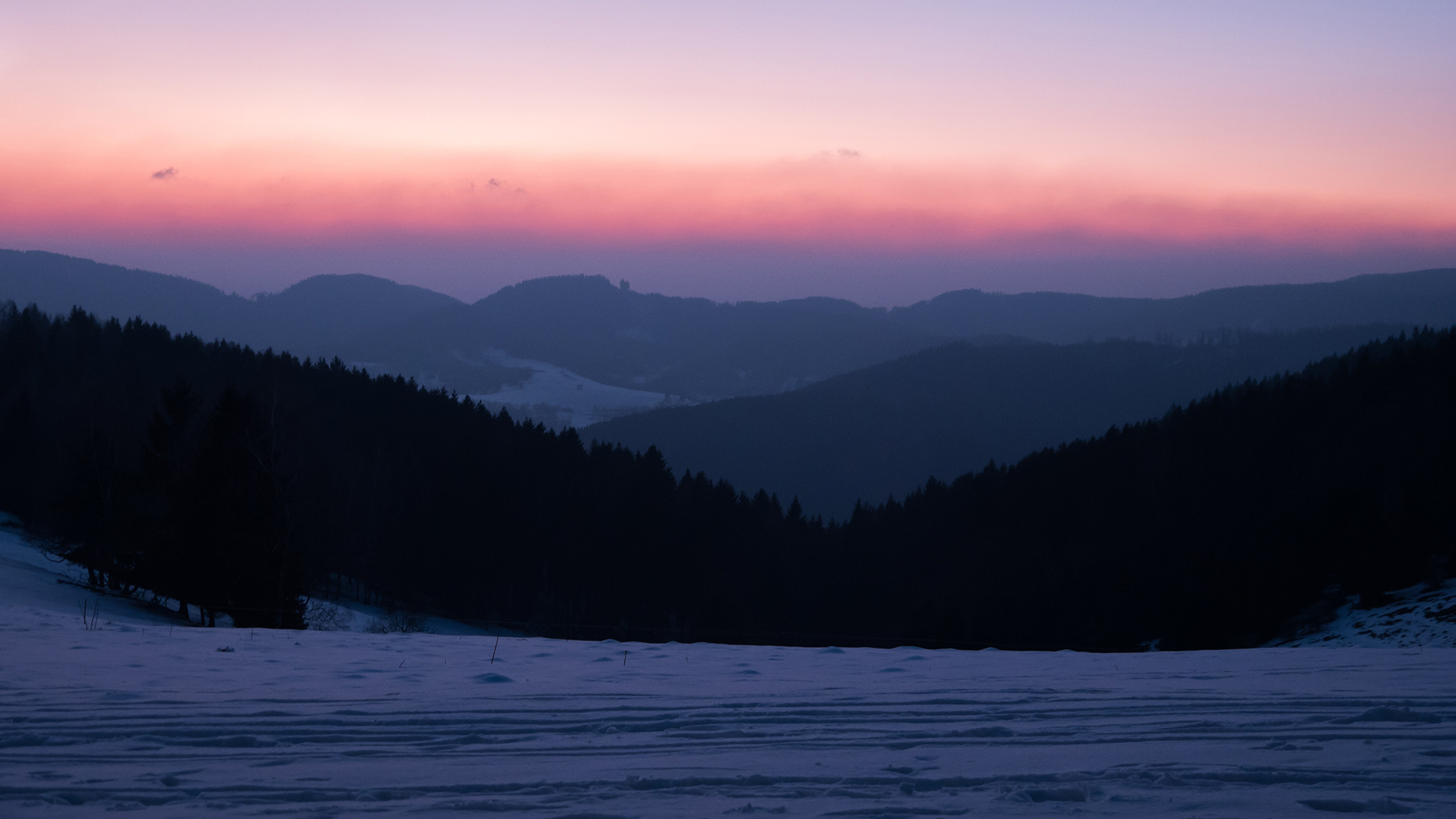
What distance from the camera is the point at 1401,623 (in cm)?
2414

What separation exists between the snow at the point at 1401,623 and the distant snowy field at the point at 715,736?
48.8 ft

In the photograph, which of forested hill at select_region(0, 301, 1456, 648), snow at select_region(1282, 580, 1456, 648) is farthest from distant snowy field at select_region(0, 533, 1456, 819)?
forested hill at select_region(0, 301, 1456, 648)

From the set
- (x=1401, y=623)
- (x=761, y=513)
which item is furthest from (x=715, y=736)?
(x=761, y=513)

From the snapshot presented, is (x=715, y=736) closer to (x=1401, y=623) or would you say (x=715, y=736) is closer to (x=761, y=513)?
(x=1401, y=623)

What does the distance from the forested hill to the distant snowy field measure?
75.0ft

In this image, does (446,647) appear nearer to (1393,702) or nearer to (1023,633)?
(1393,702)

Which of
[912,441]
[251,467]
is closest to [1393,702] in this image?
[251,467]

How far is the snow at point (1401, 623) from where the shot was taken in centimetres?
2197

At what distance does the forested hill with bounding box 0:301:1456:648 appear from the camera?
35.5m

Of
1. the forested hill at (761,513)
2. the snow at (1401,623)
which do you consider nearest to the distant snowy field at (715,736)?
the snow at (1401,623)

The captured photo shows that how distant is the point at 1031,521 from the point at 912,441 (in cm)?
12702

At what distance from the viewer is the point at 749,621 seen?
57.6m

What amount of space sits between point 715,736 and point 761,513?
60.4 meters

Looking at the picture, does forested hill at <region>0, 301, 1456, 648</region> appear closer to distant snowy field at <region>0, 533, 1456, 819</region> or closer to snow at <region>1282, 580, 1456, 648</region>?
snow at <region>1282, 580, 1456, 648</region>
